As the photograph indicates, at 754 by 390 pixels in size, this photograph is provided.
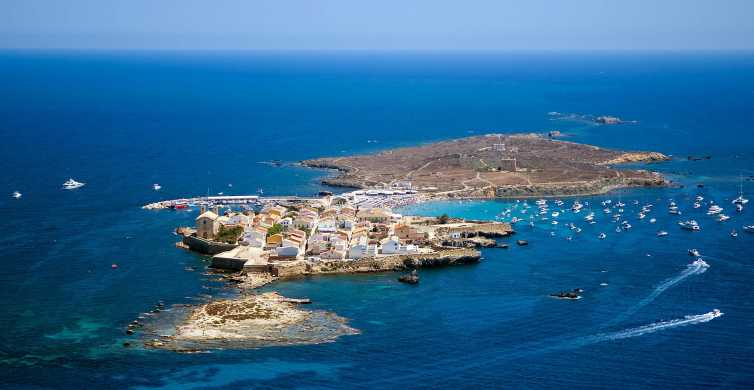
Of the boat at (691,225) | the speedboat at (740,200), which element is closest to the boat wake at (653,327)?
the boat at (691,225)

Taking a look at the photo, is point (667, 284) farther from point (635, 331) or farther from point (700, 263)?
point (635, 331)

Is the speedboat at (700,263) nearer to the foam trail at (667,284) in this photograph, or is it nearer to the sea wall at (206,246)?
the foam trail at (667,284)

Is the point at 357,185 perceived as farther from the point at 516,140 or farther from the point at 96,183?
the point at 516,140

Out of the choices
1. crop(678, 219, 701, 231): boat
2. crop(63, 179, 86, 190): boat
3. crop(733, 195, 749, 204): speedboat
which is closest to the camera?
crop(678, 219, 701, 231): boat

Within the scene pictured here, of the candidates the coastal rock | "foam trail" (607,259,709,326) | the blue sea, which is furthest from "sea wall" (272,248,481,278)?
"foam trail" (607,259,709,326)

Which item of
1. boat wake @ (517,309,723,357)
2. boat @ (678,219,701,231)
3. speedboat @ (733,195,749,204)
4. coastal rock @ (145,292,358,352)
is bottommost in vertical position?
coastal rock @ (145,292,358,352)

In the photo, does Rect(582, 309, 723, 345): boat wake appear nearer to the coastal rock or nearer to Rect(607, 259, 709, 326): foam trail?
Rect(607, 259, 709, 326): foam trail

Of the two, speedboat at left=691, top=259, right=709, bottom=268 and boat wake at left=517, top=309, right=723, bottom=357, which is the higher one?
speedboat at left=691, top=259, right=709, bottom=268
